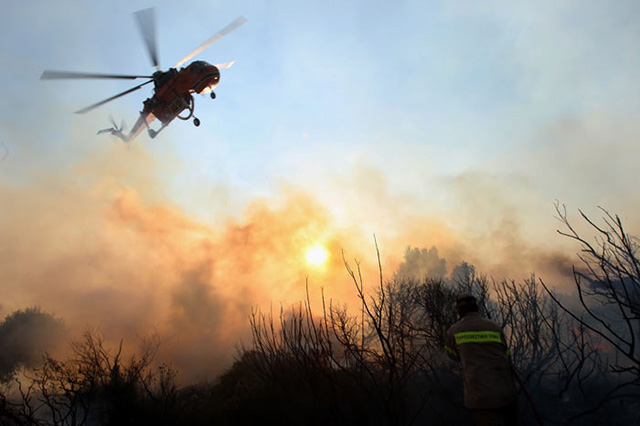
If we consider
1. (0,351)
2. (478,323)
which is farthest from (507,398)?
(0,351)

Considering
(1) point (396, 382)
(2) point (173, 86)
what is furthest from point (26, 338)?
(1) point (396, 382)

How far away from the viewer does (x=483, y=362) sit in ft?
14.5

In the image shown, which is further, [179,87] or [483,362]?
[179,87]

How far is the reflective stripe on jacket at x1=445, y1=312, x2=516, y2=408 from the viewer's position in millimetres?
4262

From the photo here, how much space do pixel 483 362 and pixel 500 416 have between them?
2.17ft

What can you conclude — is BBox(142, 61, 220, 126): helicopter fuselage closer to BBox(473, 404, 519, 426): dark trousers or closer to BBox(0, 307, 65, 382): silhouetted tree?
BBox(473, 404, 519, 426): dark trousers

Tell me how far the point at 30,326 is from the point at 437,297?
48.1 metres

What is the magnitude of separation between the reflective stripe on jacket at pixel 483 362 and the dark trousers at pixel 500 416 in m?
0.12

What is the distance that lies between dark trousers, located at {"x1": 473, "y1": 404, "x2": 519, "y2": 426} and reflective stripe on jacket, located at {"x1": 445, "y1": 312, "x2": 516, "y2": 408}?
0.12 m

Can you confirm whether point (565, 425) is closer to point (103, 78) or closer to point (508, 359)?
point (508, 359)

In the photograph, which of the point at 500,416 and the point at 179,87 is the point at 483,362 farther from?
the point at 179,87

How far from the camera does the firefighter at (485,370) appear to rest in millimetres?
4258

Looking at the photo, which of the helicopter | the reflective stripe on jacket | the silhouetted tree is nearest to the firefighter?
the reflective stripe on jacket

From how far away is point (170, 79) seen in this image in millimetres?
15250
